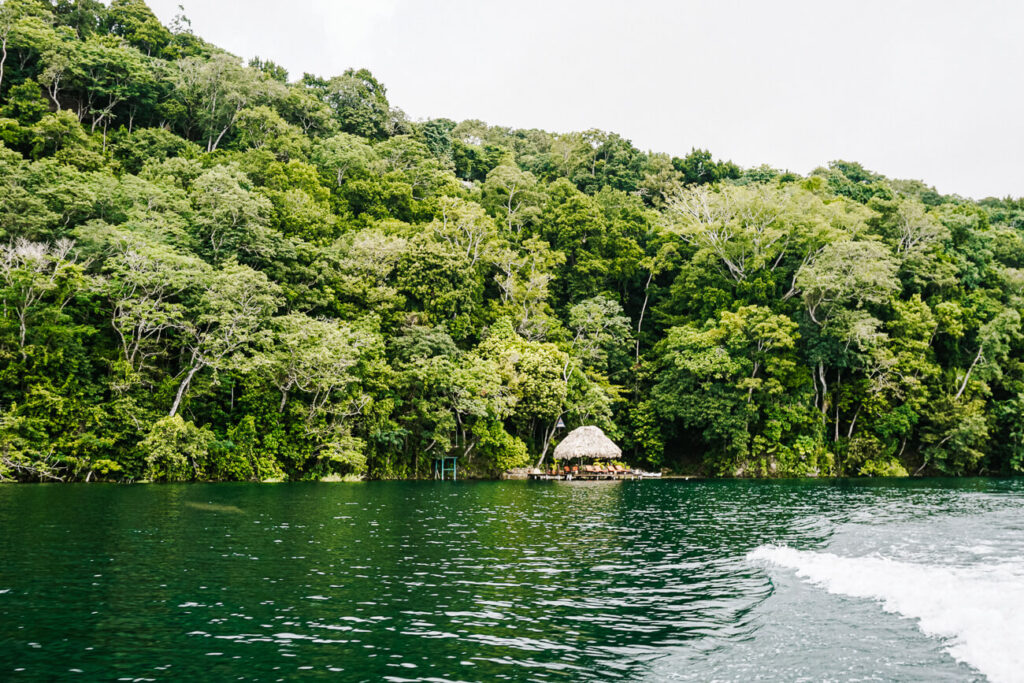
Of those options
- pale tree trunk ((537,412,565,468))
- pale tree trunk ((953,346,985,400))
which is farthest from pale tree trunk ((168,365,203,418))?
pale tree trunk ((953,346,985,400))

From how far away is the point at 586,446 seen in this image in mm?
38469

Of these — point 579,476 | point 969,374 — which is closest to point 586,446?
point 579,476

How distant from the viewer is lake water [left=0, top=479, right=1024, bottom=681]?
24.8 ft

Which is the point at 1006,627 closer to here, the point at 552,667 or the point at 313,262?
the point at 552,667

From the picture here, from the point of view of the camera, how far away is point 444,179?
5319 centimetres

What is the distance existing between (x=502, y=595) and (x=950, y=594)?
6.91 meters

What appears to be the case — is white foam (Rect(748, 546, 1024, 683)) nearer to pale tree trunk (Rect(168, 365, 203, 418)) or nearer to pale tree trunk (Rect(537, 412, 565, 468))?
pale tree trunk (Rect(168, 365, 203, 418))

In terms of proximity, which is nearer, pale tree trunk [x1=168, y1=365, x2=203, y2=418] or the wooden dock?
pale tree trunk [x1=168, y1=365, x2=203, y2=418]

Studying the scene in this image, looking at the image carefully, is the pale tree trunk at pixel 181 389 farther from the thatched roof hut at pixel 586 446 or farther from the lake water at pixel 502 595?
the thatched roof hut at pixel 586 446

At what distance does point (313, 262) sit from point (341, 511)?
774 inches

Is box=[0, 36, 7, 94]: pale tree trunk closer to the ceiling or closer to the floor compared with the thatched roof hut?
closer to the ceiling

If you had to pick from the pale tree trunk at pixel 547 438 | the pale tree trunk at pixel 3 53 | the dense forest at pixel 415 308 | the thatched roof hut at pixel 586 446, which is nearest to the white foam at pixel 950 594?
the thatched roof hut at pixel 586 446

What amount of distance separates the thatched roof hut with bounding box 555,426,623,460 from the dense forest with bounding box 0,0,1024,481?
2.05 metres

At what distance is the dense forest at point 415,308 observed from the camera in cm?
2989
